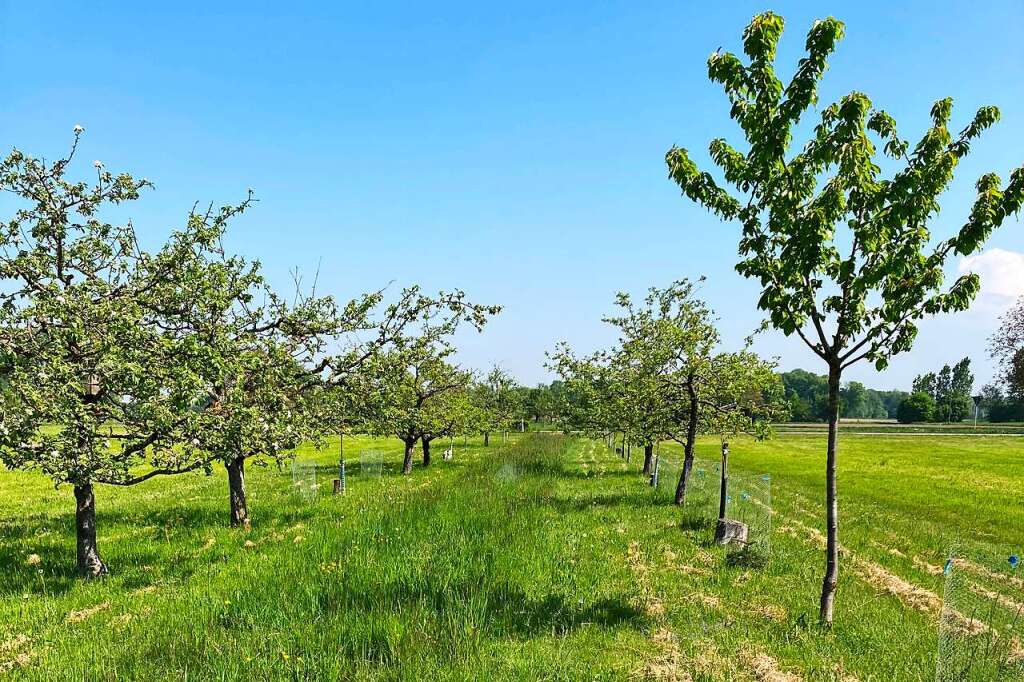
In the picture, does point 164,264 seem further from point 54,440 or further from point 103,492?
point 103,492

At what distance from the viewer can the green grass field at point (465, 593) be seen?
7793 mm

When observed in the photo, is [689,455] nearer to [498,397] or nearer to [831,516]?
[831,516]

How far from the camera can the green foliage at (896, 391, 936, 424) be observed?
162 metres

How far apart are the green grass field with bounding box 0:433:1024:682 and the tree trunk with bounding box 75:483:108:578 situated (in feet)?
1.50

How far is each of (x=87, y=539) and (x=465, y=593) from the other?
8.62m

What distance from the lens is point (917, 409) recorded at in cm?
16562

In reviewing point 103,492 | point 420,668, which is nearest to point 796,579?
point 420,668

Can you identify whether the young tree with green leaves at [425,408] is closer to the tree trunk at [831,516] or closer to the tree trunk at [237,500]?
the tree trunk at [237,500]

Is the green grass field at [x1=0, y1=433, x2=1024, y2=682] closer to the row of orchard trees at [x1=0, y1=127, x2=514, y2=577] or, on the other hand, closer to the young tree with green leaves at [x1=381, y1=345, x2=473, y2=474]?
the row of orchard trees at [x1=0, y1=127, x2=514, y2=577]

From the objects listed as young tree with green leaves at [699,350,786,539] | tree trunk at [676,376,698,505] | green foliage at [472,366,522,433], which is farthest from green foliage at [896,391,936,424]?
tree trunk at [676,376,698,505]

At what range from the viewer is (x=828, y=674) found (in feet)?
24.8

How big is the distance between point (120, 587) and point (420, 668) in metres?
7.71

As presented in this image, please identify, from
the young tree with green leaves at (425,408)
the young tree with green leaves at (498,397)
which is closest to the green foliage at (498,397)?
the young tree with green leaves at (498,397)

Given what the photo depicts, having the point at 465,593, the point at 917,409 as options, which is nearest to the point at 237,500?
the point at 465,593
